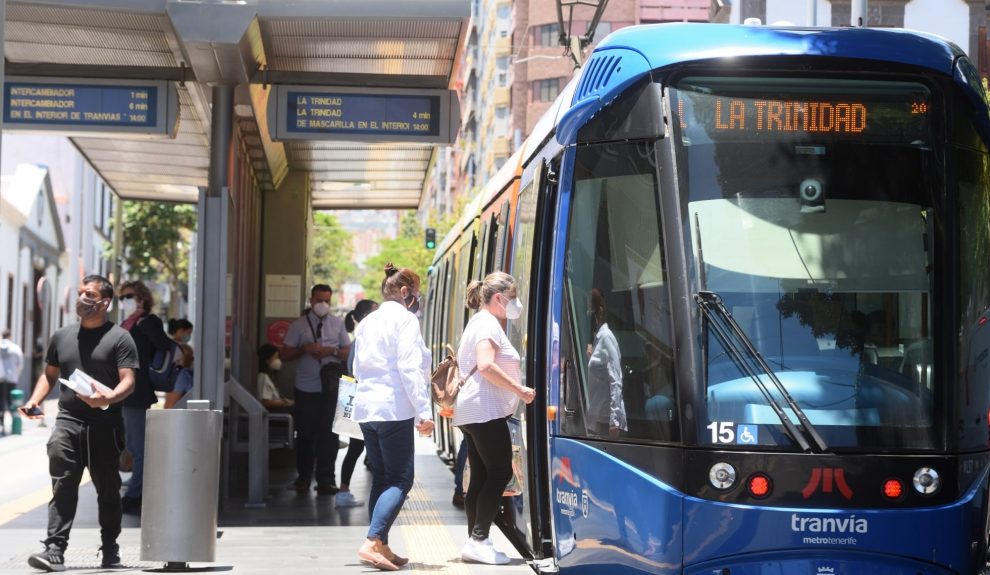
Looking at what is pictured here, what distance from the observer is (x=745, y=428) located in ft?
21.4

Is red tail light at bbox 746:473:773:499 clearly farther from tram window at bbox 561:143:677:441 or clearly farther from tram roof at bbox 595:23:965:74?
tram roof at bbox 595:23:965:74

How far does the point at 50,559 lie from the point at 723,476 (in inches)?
171

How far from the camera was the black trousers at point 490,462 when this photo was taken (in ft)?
28.3

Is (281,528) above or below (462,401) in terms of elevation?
below

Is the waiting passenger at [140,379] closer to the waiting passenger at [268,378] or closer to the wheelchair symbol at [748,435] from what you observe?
the waiting passenger at [268,378]

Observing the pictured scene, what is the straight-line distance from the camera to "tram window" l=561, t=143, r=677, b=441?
6.80 metres

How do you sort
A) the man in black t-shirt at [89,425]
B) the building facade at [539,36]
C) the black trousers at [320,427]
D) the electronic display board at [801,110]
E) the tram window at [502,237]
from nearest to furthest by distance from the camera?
1. the electronic display board at [801,110]
2. the man in black t-shirt at [89,425]
3. the tram window at [502,237]
4. the black trousers at [320,427]
5. the building facade at [539,36]

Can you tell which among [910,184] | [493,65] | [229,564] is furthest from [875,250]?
[493,65]

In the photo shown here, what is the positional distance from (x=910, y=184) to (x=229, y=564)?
188 inches

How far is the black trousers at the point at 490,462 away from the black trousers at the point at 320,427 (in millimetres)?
4368

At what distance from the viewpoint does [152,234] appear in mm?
51625

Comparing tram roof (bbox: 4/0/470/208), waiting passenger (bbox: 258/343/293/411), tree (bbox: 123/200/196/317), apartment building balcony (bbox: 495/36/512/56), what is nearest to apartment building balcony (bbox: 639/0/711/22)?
apartment building balcony (bbox: 495/36/512/56)

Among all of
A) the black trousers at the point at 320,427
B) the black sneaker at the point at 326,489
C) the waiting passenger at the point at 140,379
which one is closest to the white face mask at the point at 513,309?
the waiting passenger at the point at 140,379

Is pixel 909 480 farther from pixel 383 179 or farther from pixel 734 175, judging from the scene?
→ pixel 383 179
